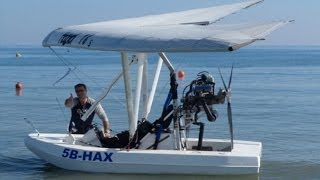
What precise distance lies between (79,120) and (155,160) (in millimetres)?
1920

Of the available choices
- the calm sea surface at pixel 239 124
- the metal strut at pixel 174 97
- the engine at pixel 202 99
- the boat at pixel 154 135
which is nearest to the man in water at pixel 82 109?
the boat at pixel 154 135

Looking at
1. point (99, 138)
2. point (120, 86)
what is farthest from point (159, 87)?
point (99, 138)

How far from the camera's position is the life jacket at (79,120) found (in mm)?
11648

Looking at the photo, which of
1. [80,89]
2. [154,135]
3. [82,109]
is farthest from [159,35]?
[82,109]

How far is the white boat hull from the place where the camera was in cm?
1037

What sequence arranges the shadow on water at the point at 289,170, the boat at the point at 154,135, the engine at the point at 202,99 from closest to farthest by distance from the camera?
the boat at the point at 154,135
the engine at the point at 202,99
the shadow on water at the point at 289,170

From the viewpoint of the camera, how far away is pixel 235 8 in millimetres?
13695

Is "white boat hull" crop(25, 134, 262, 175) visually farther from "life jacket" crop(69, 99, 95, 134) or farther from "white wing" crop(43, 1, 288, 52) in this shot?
"white wing" crop(43, 1, 288, 52)

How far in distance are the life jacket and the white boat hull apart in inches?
26.8

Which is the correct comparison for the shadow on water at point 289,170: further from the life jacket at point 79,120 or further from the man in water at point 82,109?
the life jacket at point 79,120

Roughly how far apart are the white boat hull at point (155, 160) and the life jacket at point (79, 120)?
0.68m

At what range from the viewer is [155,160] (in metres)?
10.5

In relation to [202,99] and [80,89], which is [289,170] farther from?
[80,89]

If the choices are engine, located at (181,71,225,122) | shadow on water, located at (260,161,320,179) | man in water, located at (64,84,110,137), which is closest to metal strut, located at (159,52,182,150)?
engine, located at (181,71,225,122)
